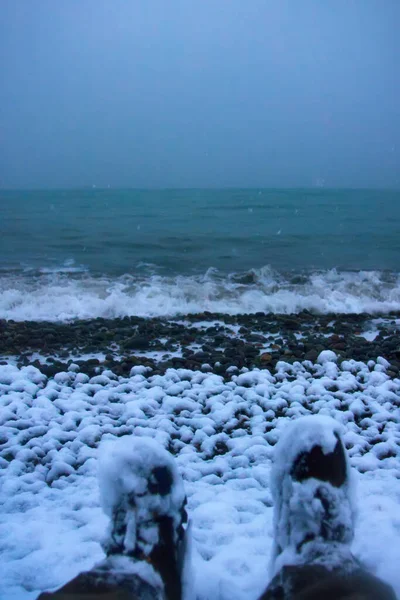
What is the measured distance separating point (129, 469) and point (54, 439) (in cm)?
181

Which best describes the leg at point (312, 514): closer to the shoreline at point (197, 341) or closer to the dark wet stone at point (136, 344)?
the shoreline at point (197, 341)

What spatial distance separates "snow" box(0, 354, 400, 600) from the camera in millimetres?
2418

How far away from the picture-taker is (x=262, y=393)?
4.51 metres

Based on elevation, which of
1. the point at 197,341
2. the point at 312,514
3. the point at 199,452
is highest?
the point at 312,514

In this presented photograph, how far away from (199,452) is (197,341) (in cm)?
281

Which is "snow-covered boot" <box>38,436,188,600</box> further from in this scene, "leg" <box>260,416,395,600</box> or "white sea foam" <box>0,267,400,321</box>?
"white sea foam" <box>0,267,400,321</box>

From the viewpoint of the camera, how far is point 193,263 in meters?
14.9

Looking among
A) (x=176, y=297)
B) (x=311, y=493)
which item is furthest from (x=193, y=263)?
(x=311, y=493)

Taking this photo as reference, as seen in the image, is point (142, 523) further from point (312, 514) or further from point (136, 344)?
point (136, 344)

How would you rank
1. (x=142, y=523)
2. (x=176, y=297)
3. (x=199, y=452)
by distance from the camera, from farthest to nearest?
(x=176, y=297) → (x=199, y=452) → (x=142, y=523)

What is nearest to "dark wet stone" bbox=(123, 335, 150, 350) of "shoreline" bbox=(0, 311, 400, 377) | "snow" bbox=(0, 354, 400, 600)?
"shoreline" bbox=(0, 311, 400, 377)

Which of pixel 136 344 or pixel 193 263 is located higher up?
pixel 193 263

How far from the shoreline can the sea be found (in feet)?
2.77

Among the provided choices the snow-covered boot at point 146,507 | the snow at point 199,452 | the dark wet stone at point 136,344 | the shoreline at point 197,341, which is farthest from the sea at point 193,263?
the snow-covered boot at point 146,507
